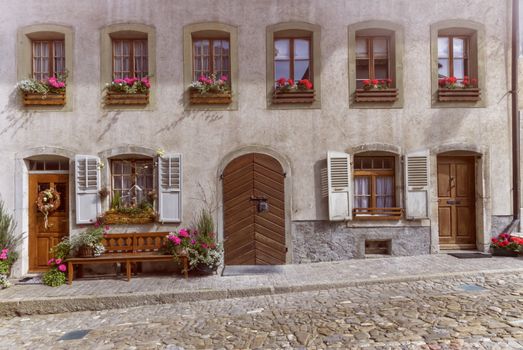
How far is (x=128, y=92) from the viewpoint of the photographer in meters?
7.32

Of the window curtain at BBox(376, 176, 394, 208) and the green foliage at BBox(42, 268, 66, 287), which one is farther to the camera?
the window curtain at BBox(376, 176, 394, 208)

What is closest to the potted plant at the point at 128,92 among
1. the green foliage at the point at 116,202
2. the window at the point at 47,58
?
the window at the point at 47,58

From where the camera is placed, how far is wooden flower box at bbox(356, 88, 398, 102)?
7559mm

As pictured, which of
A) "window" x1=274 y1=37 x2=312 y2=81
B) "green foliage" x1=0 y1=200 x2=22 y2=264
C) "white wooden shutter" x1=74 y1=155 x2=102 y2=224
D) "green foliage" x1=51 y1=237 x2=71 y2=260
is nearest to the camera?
"green foliage" x1=51 y1=237 x2=71 y2=260

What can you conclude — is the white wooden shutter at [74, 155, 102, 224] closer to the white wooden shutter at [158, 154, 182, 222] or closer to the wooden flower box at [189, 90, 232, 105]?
the white wooden shutter at [158, 154, 182, 222]

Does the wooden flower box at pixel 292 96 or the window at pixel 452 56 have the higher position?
the window at pixel 452 56

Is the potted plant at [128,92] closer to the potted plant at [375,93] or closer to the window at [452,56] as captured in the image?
the potted plant at [375,93]

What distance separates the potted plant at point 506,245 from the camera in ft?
24.1

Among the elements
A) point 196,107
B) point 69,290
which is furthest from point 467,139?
point 69,290

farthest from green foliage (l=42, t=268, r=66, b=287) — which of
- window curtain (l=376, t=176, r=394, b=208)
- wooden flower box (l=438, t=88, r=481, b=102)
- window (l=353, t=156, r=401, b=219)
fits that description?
wooden flower box (l=438, t=88, r=481, b=102)

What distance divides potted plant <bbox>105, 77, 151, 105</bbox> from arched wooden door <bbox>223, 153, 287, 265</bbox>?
2380 mm

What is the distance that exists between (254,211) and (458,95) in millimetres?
5192

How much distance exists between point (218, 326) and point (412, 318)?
259 cm

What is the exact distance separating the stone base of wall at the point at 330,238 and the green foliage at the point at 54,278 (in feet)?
15.1
